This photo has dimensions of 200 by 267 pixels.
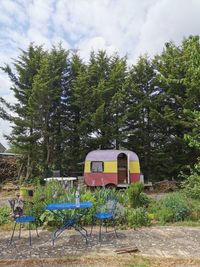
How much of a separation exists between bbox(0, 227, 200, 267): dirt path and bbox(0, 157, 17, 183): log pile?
42.6 ft

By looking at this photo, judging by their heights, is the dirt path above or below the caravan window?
below

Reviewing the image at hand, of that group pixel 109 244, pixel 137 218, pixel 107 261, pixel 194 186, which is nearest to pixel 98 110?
pixel 194 186

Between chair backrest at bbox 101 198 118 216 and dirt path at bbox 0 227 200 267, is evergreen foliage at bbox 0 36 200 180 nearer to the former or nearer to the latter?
chair backrest at bbox 101 198 118 216

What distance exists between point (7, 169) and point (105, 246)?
15.4 metres

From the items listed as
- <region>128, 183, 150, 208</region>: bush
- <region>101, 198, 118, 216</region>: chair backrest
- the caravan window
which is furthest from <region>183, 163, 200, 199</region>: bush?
the caravan window

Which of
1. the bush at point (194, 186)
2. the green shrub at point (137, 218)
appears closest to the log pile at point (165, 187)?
the bush at point (194, 186)

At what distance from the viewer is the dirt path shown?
5.64m

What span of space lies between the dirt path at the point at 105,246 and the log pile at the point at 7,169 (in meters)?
13.0

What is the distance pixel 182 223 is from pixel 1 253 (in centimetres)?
482

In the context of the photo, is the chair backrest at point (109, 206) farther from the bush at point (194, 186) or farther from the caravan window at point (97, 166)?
the caravan window at point (97, 166)

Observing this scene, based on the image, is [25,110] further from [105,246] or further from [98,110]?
[105,246]

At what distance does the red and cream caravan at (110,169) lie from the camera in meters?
17.0

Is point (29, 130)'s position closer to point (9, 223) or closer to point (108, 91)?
point (108, 91)

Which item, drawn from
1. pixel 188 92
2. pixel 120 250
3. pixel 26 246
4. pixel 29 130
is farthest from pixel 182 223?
pixel 29 130
